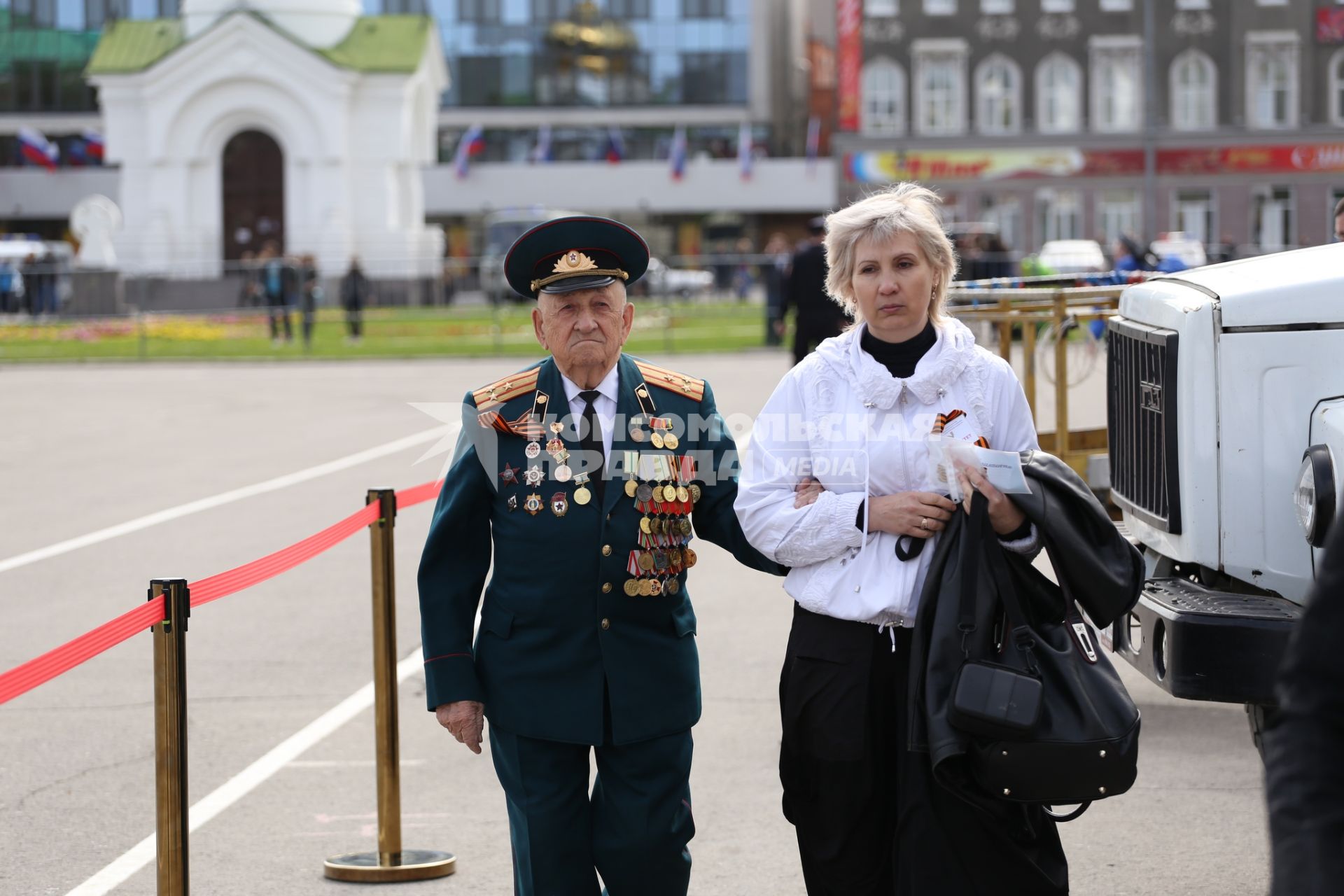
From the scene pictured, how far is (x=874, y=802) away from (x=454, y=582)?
3.56ft

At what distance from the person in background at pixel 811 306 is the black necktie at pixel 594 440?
1254cm

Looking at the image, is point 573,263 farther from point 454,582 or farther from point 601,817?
point 601,817

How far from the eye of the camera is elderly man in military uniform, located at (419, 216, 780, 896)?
393 centimetres

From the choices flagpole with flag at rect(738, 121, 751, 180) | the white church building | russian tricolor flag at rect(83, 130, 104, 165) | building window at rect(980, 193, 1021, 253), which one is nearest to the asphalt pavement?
the white church building

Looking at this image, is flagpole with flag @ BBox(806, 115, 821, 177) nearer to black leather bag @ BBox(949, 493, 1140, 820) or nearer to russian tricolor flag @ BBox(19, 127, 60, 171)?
russian tricolor flag @ BBox(19, 127, 60, 171)

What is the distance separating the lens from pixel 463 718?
3.98 metres

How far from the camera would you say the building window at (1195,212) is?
66.3 m

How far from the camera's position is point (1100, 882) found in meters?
5.21

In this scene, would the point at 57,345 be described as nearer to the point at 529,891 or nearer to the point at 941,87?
the point at 529,891

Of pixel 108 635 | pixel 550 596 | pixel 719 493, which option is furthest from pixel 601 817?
pixel 108 635

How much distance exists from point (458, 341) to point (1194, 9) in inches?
1664

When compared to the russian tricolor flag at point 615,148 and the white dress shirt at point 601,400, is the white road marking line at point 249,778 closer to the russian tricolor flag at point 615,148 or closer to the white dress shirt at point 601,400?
the white dress shirt at point 601,400

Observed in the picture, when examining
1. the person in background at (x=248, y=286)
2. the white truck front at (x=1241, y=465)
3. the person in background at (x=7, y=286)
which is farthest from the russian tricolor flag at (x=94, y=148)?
the white truck front at (x=1241, y=465)

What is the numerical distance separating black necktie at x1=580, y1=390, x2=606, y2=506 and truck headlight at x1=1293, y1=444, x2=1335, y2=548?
5.99ft
